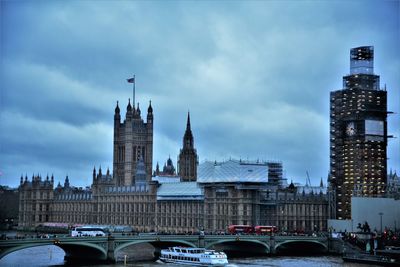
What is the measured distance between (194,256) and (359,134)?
83.2 meters

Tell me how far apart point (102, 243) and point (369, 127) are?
93.8 metres

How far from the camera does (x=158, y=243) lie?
12062 cm

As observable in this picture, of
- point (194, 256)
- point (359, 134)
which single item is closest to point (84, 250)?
point (194, 256)

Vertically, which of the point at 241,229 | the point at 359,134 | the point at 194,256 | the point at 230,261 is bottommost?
the point at 230,261

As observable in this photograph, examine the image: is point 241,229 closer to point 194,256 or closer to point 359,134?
point 359,134

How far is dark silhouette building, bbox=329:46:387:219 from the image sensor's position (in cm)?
17812

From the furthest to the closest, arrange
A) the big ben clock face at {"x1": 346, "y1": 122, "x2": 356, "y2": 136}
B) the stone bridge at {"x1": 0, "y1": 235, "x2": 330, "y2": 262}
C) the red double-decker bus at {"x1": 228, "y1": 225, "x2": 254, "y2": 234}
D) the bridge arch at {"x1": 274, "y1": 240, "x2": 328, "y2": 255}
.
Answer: the big ben clock face at {"x1": 346, "y1": 122, "x2": 356, "y2": 136} → the red double-decker bus at {"x1": 228, "y1": 225, "x2": 254, "y2": 234} → the bridge arch at {"x1": 274, "y1": 240, "x2": 328, "y2": 255} → the stone bridge at {"x1": 0, "y1": 235, "x2": 330, "y2": 262}

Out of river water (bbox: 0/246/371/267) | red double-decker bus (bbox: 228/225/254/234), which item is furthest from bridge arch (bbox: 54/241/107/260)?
red double-decker bus (bbox: 228/225/254/234)

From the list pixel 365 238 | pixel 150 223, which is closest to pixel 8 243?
pixel 365 238

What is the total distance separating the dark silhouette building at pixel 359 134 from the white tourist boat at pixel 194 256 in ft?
245

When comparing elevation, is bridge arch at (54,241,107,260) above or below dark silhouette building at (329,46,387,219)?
below

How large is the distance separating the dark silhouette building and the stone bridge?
44703 millimetres

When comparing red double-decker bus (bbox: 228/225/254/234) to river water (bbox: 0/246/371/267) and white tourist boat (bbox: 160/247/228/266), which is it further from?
white tourist boat (bbox: 160/247/228/266)

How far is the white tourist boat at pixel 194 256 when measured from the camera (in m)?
105
